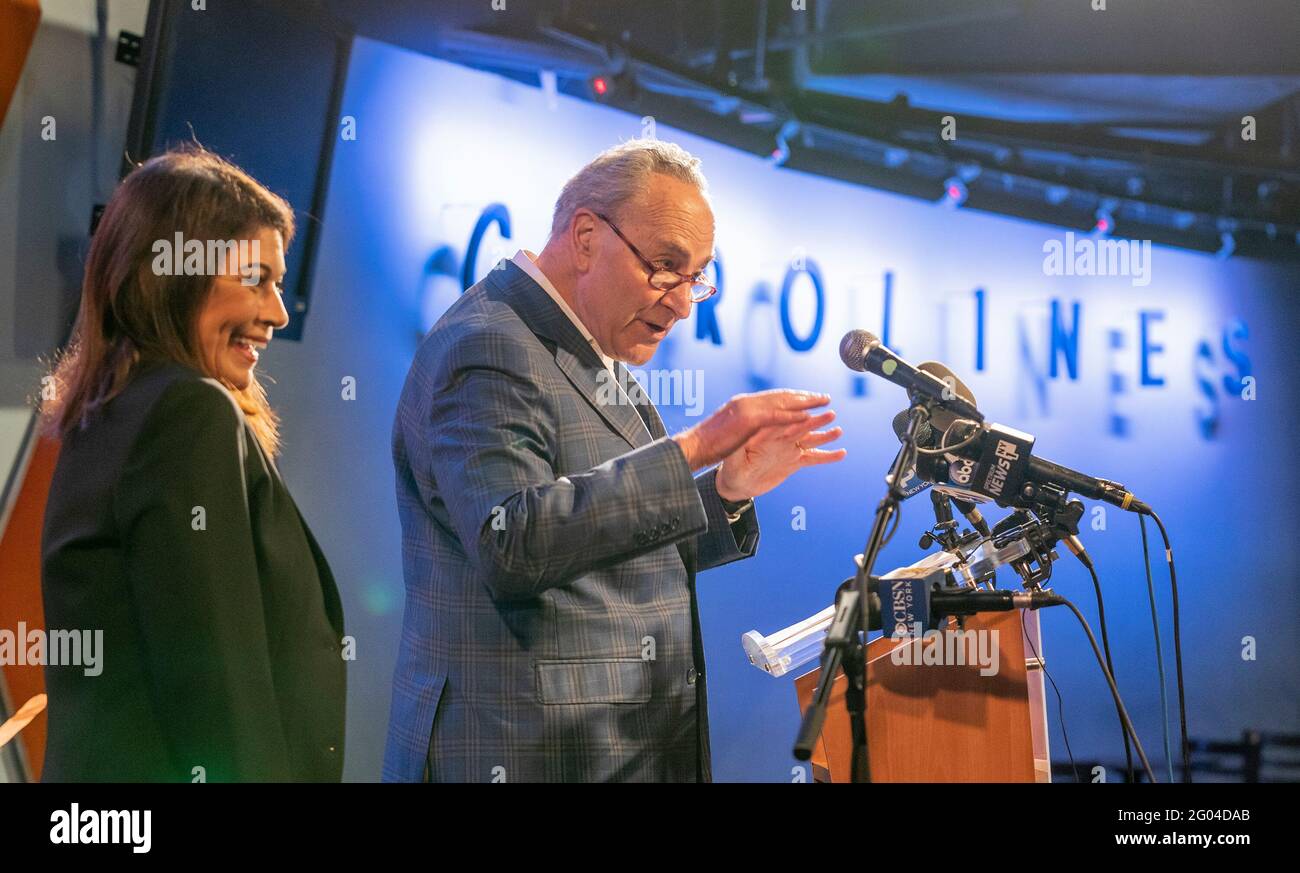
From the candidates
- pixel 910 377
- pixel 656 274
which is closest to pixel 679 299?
pixel 656 274

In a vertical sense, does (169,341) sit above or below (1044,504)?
above

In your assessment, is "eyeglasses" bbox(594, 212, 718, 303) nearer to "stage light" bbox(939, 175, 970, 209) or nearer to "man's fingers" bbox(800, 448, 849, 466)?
"man's fingers" bbox(800, 448, 849, 466)

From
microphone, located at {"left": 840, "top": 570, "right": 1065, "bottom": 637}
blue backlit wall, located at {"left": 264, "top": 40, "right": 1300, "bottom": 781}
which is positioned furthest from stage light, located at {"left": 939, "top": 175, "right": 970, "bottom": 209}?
microphone, located at {"left": 840, "top": 570, "right": 1065, "bottom": 637}

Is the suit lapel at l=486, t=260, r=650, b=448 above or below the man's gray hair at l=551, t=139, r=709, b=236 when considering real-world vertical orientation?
below

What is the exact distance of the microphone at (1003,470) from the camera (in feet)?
6.63

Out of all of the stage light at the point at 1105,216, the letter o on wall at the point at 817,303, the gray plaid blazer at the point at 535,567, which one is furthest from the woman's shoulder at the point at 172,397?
the stage light at the point at 1105,216

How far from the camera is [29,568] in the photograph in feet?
9.70

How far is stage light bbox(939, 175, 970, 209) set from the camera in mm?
3762

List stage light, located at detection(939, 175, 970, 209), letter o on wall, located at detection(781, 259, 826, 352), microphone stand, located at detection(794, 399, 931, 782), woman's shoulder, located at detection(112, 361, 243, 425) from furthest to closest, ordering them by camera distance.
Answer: stage light, located at detection(939, 175, 970, 209)
letter o on wall, located at detection(781, 259, 826, 352)
woman's shoulder, located at detection(112, 361, 243, 425)
microphone stand, located at detection(794, 399, 931, 782)

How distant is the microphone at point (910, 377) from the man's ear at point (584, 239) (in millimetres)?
586

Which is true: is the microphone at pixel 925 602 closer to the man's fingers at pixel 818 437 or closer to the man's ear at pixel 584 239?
the man's fingers at pixel 818 437
